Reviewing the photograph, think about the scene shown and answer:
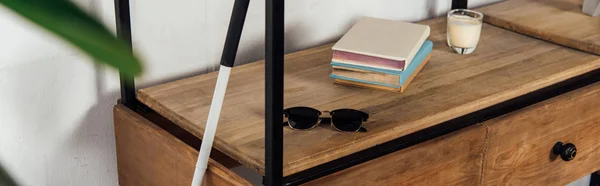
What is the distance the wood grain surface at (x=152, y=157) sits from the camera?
37.1 inches

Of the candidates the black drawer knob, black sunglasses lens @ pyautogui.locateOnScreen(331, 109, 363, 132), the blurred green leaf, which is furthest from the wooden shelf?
the blurred green leaf

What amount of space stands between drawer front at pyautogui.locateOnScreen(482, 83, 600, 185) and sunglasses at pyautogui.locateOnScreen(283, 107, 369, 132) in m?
0.24

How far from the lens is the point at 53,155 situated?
1115 mm

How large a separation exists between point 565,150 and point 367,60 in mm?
406

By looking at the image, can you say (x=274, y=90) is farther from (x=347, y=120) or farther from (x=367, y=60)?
(x=367, y=60)

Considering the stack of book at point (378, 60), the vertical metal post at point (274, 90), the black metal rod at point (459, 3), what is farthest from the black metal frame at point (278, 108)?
the black metal rod at point (459, 3)

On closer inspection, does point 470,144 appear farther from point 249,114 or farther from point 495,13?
point 495,13

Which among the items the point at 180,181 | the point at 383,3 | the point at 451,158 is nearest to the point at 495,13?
the point at 383,3

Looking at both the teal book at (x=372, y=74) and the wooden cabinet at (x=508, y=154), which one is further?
the teal book at (x=372, y=74)

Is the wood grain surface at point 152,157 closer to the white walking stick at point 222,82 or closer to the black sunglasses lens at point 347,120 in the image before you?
the white walking stick at point 222,82

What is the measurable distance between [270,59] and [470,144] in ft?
1.37

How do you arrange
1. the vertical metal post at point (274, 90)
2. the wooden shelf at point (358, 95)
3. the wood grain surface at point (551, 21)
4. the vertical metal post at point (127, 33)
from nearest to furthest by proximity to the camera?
the vertical metal post at point (274, 90)
the wooden shelf at point (358, 95)
the vertical metal post at point (127, 33)
the wood grain surface at point (551, 21)

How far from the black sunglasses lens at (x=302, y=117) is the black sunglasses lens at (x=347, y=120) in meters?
0.03

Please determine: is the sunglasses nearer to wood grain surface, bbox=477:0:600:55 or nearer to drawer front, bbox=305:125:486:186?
drawer front, bbox=305:125:486:186
